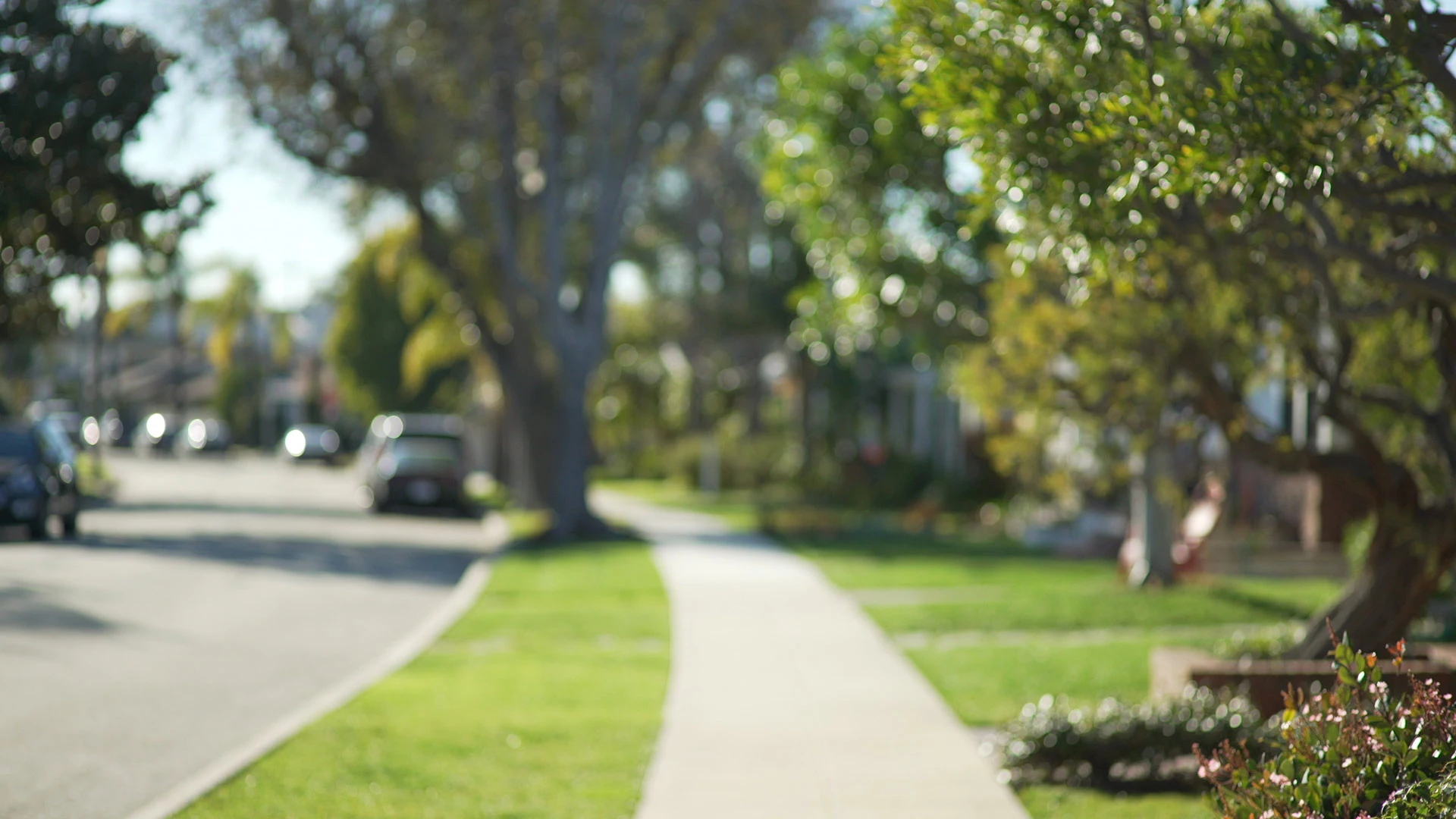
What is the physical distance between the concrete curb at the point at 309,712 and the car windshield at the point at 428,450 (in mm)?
15820

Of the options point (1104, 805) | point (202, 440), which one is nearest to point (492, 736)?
point (1104, 805)

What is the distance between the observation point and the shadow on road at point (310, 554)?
21547 mm

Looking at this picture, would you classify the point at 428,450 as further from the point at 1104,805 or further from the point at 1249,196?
the point at 1249,196

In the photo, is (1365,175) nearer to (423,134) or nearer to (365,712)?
(365,712)

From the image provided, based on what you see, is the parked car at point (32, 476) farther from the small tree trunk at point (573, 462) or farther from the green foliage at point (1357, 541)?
the green foliage at point (1357, 541)

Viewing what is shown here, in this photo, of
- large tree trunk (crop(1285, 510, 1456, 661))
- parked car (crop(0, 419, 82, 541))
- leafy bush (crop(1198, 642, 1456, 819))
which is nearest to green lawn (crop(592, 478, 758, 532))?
parked car (crop(0, 419, 82, 541))

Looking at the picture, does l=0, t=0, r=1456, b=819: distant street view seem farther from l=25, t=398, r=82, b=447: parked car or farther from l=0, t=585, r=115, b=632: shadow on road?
l=25, t=398, r=82, b=447: parked car

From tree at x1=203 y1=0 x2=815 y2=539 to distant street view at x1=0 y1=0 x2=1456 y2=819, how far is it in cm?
10

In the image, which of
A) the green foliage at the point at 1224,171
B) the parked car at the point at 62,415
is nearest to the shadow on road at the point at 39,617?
the green foliage at the point at 1224,171

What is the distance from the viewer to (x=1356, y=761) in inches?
204

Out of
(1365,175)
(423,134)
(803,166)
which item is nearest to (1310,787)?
(1365,175)

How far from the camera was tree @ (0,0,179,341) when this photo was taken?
12.5 m

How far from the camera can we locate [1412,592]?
9625 mm

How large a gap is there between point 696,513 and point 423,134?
11520 millimetres
